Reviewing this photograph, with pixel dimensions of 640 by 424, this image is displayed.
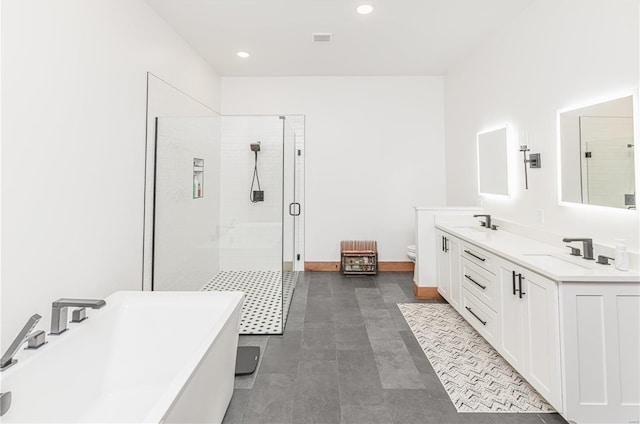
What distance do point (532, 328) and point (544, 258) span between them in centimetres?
49

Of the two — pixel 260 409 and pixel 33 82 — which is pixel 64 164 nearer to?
pixel 33 82

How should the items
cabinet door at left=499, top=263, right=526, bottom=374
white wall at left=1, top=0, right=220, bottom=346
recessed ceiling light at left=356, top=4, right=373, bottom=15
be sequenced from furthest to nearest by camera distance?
recessed ceiling light at left=356, top=4, right=373, bottom=15
cabinet door at left=499, top=263, right=526, bottom=374
white wall at left=1, top=0, right=220, bottom=346

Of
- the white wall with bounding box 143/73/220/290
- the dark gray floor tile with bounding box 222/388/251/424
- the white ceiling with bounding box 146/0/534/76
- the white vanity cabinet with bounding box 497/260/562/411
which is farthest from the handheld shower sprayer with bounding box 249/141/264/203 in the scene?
the white vanity cabinet with bounding box 497/260/562/411

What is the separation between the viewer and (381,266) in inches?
188

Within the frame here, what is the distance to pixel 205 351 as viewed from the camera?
4.42ft

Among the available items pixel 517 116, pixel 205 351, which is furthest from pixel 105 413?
pixel 517 116

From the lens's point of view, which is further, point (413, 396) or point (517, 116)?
point (517, 116)

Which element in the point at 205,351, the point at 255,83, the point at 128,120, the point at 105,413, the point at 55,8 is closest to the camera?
the point at 205,351

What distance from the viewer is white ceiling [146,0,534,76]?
281 centimetres

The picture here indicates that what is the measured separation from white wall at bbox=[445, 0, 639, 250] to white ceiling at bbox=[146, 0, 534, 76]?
1.15 ft

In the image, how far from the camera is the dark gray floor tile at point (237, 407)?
174 centimetres

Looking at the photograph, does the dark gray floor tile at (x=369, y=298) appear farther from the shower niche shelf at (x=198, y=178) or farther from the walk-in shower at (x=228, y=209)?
the shower niche shelf at (x=198, y=178)

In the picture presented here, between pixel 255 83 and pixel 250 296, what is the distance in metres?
3.23

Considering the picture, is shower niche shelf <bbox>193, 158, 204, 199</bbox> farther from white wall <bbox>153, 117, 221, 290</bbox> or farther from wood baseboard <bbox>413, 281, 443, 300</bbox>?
wood baseboard <bbox>413, 281, 443, 300</bbox>
